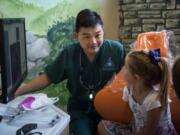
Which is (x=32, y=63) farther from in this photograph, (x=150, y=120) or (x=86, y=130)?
(x=150, y=120)

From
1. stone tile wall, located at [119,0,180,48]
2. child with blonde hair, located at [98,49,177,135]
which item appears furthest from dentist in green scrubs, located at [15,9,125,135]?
stone tile wall, located at [119,0,180,48]

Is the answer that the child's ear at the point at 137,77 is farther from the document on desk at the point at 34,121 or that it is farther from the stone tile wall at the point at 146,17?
the stone tile wall at the point at 146,17

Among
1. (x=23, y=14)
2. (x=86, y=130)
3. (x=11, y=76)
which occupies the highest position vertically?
(x=23, y=14)

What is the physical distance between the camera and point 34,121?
124 centimetres

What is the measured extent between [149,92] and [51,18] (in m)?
1.09

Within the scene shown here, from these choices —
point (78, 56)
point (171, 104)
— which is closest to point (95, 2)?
point (78, 56)

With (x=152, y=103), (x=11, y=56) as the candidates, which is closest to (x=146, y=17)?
(x=152, y=103)

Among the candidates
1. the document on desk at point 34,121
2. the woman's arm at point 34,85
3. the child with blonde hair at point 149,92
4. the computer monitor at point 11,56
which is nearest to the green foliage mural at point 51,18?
the woman's arm at point 34,85

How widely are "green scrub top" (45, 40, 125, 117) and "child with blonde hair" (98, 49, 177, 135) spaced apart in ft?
0.96

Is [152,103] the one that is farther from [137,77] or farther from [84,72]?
[84,72]

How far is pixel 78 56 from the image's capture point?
1688 mm

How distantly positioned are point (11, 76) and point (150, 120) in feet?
1.97

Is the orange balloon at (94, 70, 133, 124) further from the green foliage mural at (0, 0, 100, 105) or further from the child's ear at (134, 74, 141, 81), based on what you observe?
the green foliage mural at (0, 0, 100, 105)

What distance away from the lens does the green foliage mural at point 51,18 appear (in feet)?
6.90
